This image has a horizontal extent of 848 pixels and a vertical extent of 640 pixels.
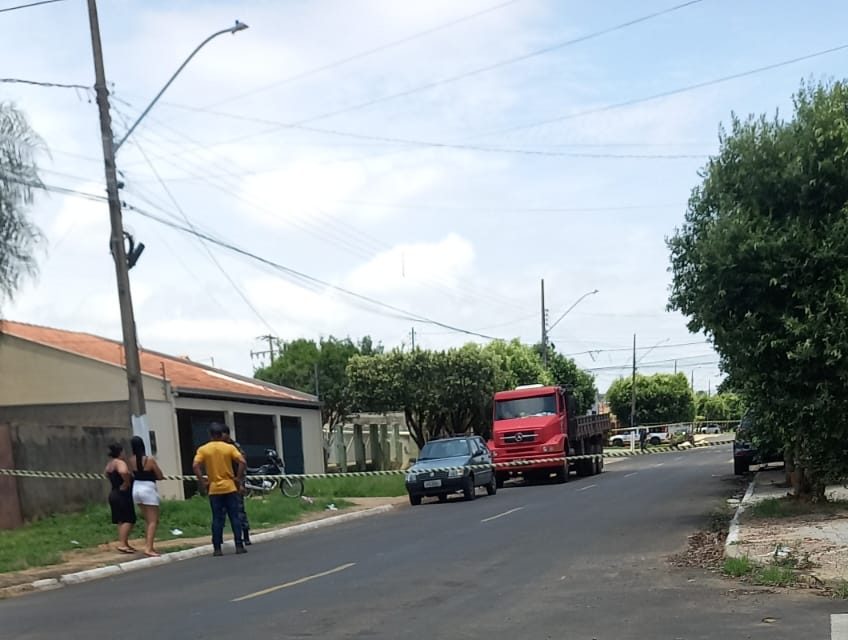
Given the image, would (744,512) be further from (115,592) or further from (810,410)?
(115,592)

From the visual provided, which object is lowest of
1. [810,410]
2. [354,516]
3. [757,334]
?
[354,516]

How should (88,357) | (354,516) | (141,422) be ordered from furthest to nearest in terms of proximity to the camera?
1. (88,357)
2. (354,516)
3. (141,422)

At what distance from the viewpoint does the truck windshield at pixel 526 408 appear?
32.4m

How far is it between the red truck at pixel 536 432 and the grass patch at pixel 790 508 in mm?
14837

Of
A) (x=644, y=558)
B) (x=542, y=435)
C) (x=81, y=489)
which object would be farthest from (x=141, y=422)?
(x=542, y=435)

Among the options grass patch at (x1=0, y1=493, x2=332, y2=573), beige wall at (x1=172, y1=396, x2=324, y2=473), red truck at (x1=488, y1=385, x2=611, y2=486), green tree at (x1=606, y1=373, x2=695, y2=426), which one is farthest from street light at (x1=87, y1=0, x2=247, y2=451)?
green tree at (x1=606, y1=373, x2=695, y2=426)

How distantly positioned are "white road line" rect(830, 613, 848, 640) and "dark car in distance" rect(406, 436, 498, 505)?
17.4 metres

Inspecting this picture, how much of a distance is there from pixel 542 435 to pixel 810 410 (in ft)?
57.1

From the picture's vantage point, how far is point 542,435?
31.5 m

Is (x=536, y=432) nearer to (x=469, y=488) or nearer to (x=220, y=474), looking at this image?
(x=469, y=488)

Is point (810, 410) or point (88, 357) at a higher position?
point (88, 357)

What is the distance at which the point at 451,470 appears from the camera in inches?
997

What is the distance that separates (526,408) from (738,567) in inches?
875

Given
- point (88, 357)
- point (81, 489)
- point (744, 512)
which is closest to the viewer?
point (744, 512)
